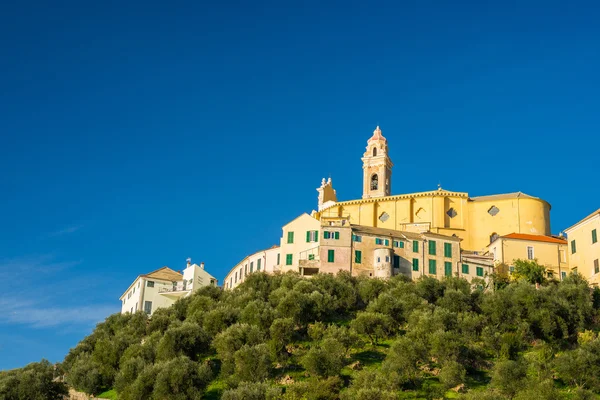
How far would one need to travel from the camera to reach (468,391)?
165ft

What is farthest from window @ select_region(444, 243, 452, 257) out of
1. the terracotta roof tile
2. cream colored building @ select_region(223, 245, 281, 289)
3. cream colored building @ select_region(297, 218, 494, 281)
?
cream colored building @ select_region(223, 245, 281, 289)

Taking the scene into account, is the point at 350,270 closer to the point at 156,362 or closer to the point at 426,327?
the point at 426,327

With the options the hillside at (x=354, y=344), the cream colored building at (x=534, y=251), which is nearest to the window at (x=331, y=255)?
the hillside at (x=354, y=344)

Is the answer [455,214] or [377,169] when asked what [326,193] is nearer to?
[377,169]

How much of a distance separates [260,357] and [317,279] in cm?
1619

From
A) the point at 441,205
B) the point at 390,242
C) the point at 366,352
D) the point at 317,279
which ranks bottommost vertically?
the point at 366,352

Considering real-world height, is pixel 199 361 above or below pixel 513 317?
below

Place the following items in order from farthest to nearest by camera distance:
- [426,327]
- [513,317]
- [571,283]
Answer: [571,283] → [513,317] → [426,327]

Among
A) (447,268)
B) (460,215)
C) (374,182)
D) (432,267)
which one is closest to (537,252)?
(447,268)

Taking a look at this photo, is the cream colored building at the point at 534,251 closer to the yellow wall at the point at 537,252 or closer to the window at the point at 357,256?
the yellow wall at the point at 537,252

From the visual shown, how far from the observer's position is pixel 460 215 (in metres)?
87.4

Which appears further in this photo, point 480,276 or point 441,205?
point 441,205

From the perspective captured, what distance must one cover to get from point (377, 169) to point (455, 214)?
14.3m

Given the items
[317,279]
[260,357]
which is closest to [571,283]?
[317,279]
